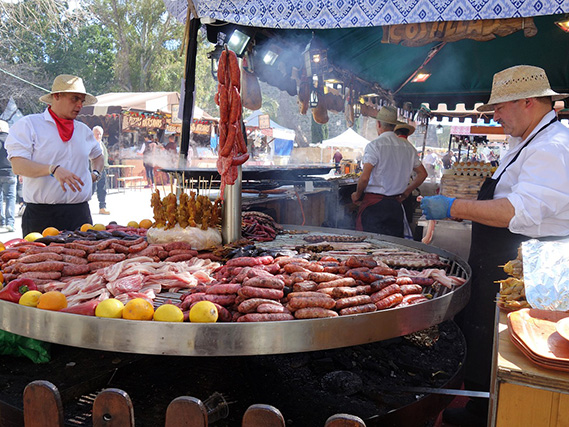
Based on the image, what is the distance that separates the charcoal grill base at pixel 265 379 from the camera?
2.85 metres

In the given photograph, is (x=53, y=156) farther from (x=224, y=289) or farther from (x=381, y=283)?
(x=381, y=283)

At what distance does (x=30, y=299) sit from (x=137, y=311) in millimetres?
679

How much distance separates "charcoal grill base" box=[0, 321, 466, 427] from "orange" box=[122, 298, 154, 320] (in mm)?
897

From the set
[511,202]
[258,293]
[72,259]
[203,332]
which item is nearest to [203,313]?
[203,332]

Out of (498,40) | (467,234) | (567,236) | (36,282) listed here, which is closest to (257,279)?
(36,282)

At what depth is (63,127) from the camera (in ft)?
16.5

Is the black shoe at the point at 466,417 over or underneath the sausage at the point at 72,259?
underneath

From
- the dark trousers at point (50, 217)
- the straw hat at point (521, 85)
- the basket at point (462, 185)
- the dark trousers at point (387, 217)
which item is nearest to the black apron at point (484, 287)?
the straw hat at point (521, 85)

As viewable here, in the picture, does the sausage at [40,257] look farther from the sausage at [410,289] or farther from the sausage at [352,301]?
the sausage at [410,289]

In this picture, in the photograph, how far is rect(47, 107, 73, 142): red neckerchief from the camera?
196 inches

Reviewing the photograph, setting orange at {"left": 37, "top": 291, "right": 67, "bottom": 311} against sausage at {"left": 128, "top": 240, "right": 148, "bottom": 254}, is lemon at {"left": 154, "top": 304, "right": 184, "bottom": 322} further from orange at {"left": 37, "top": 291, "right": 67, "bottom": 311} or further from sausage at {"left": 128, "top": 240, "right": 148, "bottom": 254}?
sausage at {"left": 128, "top": 240, "right": 148, "bottom": 254}

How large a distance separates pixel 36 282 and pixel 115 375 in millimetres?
943

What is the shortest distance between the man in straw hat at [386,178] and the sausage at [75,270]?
4.91 m

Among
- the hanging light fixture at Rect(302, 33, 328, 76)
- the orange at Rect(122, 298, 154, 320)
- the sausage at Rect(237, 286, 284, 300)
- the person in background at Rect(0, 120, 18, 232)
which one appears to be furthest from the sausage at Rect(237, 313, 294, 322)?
the person in background at Rect(0, 120, 18, 232)
